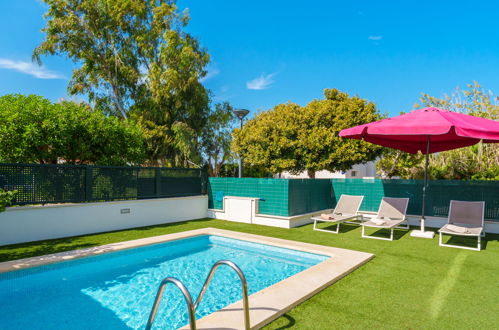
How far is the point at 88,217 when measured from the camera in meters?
9.11

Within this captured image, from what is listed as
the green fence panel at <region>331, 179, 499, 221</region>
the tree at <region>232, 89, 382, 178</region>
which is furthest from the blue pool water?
the tree at <region>232, 89, 382, 178</region>

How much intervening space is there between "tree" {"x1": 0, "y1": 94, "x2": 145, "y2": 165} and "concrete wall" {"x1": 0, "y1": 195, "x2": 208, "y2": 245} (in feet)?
11.1

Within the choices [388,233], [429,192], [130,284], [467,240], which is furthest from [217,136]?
[130,284]

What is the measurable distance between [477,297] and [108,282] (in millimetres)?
5838

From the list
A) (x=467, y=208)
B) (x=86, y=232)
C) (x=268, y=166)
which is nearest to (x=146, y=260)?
(x=86, y=232)

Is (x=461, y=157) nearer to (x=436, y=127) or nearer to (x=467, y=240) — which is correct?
(x=467, y=240)

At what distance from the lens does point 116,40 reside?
20.7m

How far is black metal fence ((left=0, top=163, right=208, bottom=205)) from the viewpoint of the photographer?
794cm

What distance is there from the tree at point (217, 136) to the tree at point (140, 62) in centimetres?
74

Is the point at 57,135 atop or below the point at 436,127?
atop

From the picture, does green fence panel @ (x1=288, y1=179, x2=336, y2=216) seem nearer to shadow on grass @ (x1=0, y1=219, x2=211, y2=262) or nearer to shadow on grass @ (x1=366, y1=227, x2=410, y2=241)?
shadow on grass @ (x1=366, y1=227, x2=410, y2=241)

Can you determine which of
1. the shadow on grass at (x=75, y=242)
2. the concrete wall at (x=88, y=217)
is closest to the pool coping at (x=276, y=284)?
the shadow on grass at (x=75, y=242)

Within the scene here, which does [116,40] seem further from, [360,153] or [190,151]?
[360,153]

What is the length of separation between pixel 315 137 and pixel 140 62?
13.3m
